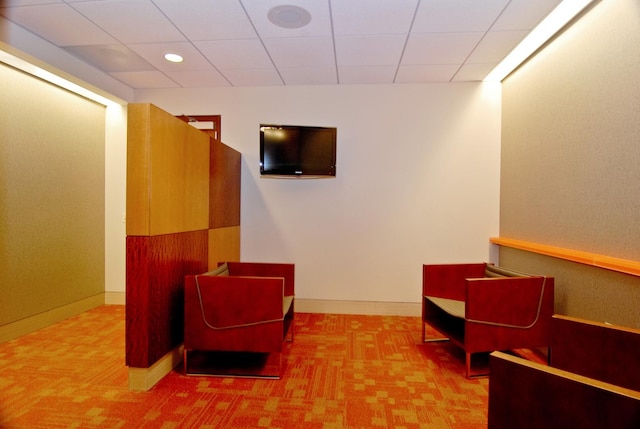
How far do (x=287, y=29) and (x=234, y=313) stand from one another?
8.00 ft

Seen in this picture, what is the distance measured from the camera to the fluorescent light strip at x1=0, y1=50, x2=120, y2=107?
2.79 meters

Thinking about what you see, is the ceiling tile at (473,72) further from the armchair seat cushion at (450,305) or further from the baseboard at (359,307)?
the baseboard at (359,307)

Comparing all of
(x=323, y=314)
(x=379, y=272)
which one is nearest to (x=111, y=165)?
(x=323, y=314)

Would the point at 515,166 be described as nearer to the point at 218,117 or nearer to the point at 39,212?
the point at 218,117

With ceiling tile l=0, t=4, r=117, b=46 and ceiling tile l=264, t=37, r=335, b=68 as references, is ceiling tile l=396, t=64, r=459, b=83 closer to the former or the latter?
ceiling tile l=264, t=37, r=335, b=68

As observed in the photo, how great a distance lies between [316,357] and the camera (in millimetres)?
2715

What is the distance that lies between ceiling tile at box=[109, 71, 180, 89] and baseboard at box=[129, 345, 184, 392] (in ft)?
10.2

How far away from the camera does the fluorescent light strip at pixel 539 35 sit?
2.37 meters

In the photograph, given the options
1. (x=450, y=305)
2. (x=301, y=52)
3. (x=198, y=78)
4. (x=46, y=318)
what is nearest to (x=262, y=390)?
(x=450, y=305)

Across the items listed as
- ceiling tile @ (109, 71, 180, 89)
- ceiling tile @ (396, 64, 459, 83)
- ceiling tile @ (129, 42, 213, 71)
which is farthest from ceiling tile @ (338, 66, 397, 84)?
ceiling tile @ (109, 71, 180, 89)

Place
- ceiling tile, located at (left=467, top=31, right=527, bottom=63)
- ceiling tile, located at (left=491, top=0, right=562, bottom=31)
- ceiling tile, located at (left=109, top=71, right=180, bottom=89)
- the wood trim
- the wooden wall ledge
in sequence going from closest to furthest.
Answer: the wood trim, the wooden wall ledge, ceiling tile, located at (left=491, top=0, right=562, bottom=31), ceiling tile, located at (left=467, top=31, right=527, bottom=63), ceiling tile, located at (left=109, top=71, right=180, bottom=89)

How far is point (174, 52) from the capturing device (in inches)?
123

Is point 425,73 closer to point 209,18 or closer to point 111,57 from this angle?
point 209,18

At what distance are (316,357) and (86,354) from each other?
6.65ft
